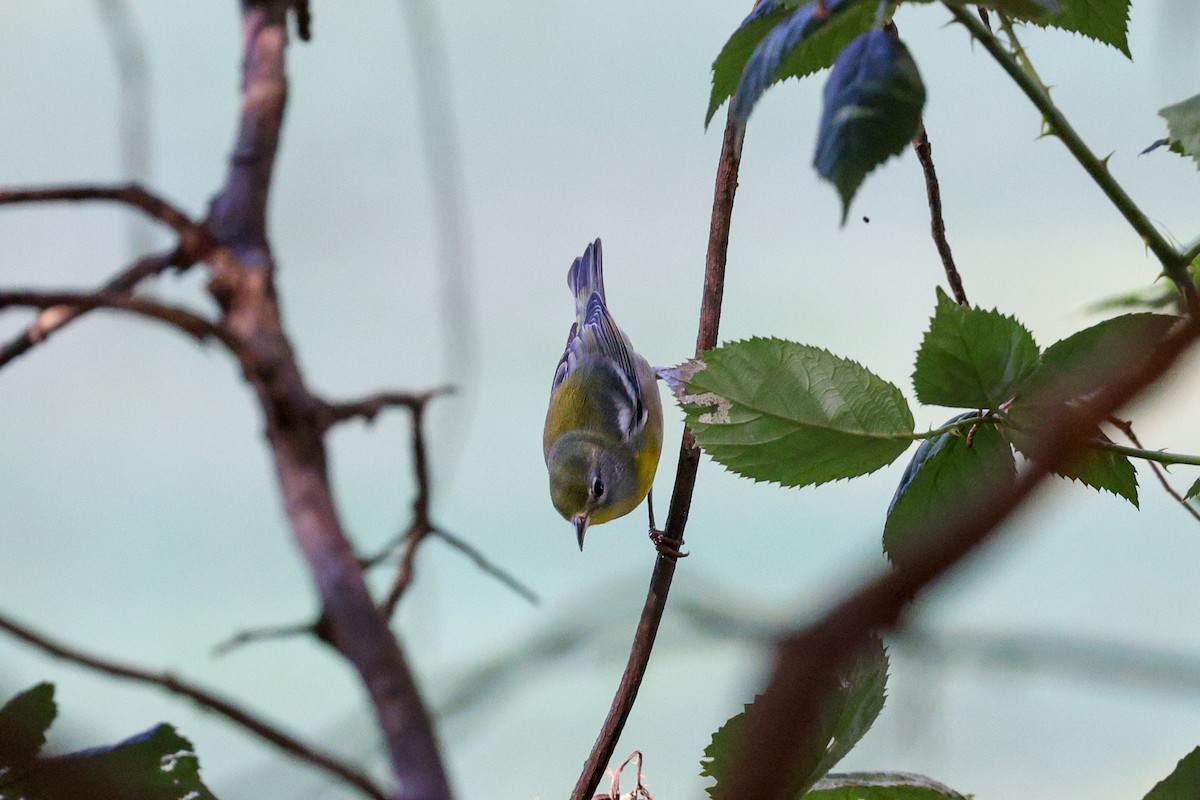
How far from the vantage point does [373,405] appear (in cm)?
47

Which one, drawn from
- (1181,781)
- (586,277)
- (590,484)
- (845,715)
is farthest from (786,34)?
(586,277)

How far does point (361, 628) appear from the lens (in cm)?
39

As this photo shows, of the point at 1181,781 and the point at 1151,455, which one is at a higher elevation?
the point at 1151,455

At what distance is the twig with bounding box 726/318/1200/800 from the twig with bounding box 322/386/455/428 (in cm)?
20

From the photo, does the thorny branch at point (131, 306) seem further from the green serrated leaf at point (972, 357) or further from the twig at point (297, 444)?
the green serrated leaf at point (972, 357)

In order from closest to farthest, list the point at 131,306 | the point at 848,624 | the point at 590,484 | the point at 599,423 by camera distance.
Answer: the point at 848,624 < the point at 131,306 < the point at 590,484 < the point at 599,423

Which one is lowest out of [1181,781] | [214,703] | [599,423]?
[1181,781]

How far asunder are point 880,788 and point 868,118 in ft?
2.13

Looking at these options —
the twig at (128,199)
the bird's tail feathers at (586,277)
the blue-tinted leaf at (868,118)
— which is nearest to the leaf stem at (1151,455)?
the blue-tinted leaf at (868,118)

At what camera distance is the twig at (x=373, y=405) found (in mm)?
436

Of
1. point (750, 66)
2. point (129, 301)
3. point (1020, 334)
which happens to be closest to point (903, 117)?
point (750, 66)

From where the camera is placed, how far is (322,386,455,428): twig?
0.44 m

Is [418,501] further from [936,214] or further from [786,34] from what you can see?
[936,214]

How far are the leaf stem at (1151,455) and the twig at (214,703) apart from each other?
0.81m
